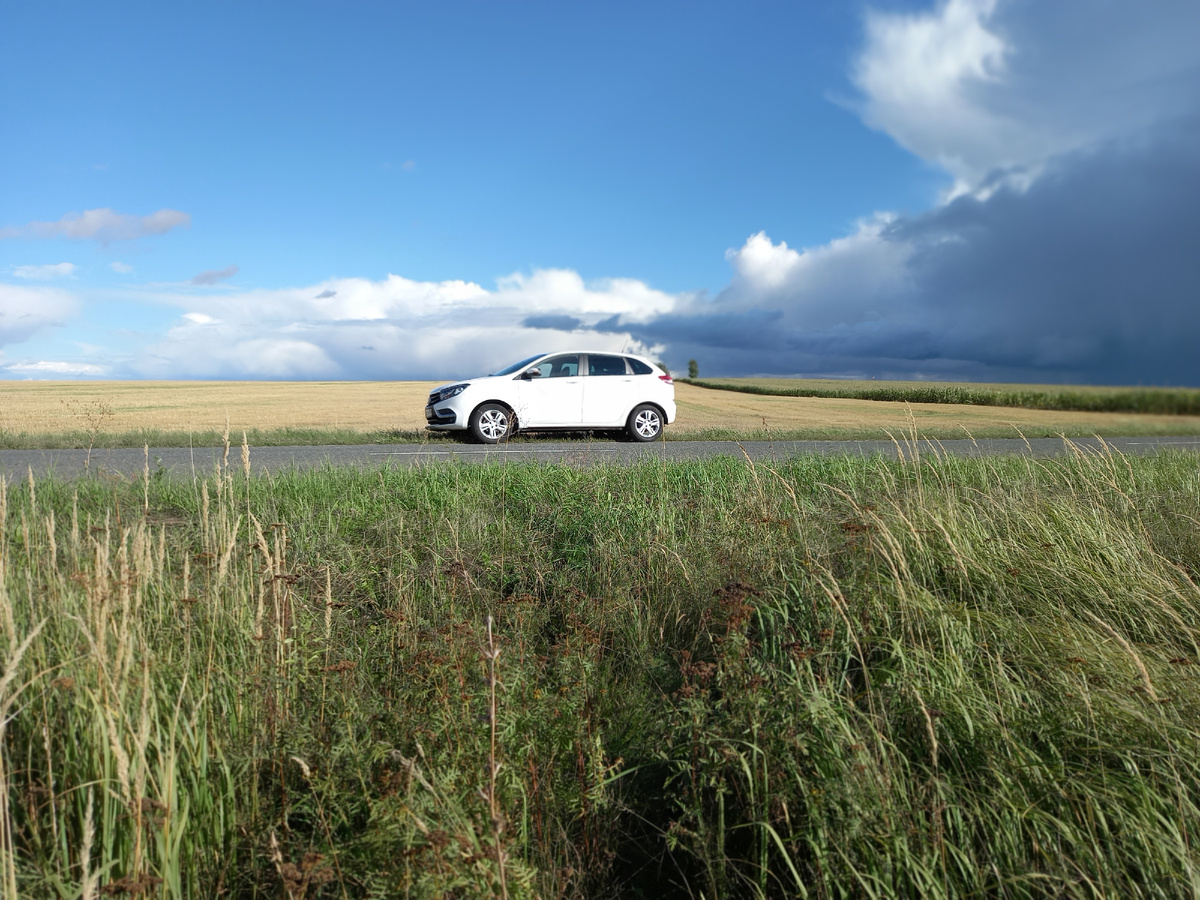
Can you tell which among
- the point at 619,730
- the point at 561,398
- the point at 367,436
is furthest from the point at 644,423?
the point at 619,730

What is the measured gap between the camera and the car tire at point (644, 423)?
14.1 metres

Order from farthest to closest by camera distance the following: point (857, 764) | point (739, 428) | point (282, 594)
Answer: point (739, 428)
point (282, 594)
point (857, 764)

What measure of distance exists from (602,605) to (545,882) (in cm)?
196

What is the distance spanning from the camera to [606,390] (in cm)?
1384

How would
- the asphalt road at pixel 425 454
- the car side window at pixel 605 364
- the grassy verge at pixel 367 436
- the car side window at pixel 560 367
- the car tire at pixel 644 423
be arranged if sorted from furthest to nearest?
the car tire at pixel 644 423 → the car side window at pixel 605 364 → the car side window at pixel 560 367 → the grassy verge at pixel 367 436 → the asphalt road at pixel 425 454

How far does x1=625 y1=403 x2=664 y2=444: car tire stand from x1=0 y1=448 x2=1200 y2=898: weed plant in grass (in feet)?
31.7

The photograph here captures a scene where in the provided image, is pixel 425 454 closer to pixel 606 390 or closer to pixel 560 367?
pixel 560 367

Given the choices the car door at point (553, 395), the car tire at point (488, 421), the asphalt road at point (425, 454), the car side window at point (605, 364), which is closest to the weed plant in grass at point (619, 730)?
the asphalt road at point (425, 454)

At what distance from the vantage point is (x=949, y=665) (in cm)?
286

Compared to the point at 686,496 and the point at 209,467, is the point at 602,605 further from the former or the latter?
the point at 209,467

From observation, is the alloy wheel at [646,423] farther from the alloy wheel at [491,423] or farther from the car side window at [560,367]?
the alloy wheel at [491,423]

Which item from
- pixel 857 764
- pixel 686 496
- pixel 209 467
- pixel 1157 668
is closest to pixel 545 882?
pixel 857 764

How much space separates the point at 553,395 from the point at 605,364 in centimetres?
125

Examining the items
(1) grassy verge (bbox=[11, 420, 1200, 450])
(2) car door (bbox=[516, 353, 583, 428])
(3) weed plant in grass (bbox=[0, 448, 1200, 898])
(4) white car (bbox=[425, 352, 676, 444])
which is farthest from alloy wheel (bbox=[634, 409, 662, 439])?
(3) weed plant in grass (bbox=[0, 448, 1200, 898])
